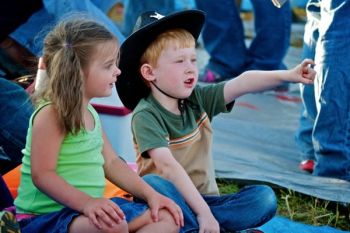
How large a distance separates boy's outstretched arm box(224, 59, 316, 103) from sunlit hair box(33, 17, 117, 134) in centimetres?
51

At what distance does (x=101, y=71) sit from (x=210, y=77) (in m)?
3.18

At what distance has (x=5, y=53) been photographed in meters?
3.85

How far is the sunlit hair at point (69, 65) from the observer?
222 centimetres

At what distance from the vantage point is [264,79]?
2607 mm

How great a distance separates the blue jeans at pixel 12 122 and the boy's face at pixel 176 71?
23.0 inches

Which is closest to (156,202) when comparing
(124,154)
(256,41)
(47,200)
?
(47,200)

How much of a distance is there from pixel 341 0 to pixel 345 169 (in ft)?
2.22

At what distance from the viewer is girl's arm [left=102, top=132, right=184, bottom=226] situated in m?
2.27

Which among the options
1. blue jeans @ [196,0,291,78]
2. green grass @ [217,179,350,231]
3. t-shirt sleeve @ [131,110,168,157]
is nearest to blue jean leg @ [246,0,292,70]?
blue jeans @ [196,0,291,78]

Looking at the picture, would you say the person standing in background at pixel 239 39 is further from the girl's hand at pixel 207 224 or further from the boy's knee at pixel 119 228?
the boy's knee at pixel 119 228

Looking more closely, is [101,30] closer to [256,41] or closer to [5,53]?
[5,53]

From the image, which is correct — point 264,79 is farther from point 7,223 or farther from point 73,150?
point 7,223

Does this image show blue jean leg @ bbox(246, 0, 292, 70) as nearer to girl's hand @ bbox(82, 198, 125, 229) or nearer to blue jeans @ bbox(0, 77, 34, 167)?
blue jeans @ bbox(0, 77, 34, 167)

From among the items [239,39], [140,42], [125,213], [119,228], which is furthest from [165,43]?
[239,39]
